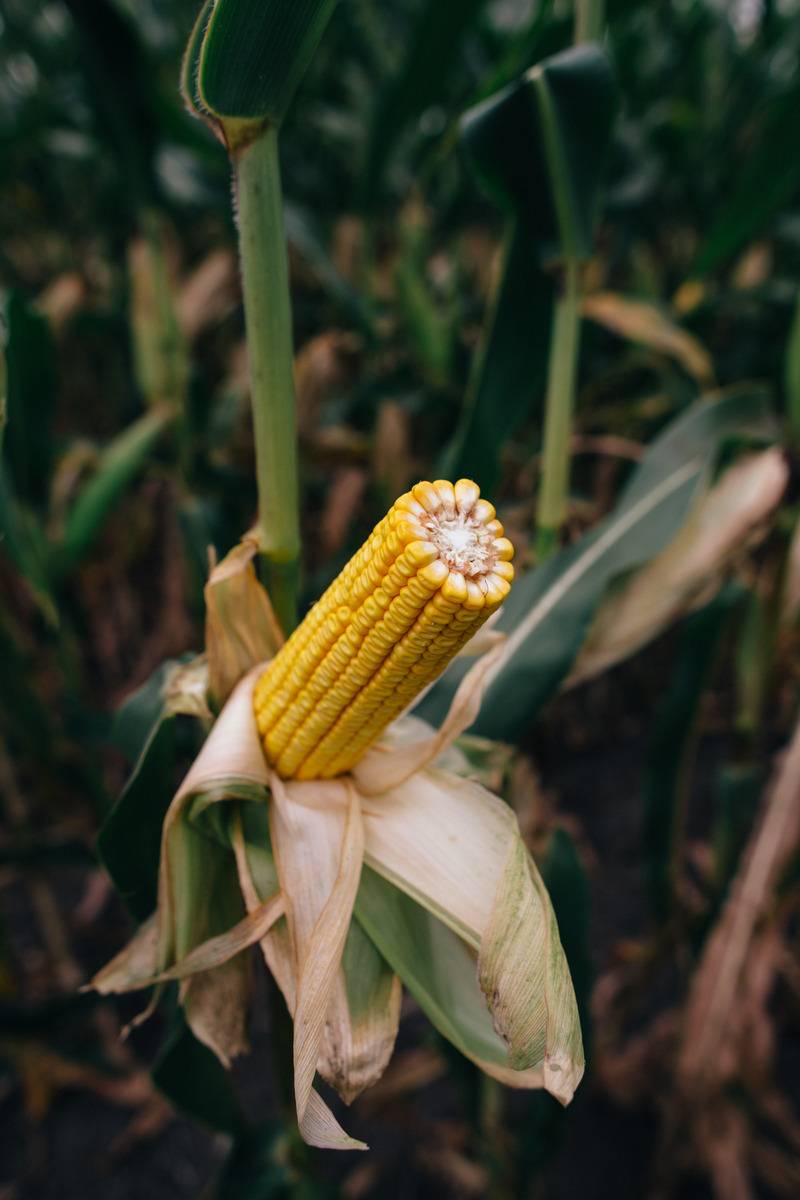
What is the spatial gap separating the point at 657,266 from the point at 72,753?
179 cm

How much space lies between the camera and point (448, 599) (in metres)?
0.39

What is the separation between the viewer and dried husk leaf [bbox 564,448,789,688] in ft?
2.72

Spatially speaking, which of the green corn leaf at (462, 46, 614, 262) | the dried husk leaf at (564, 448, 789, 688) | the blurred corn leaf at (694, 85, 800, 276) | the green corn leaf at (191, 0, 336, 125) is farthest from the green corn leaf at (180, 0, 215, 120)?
the blurred corn leaf at (694, 85, 800, 276)

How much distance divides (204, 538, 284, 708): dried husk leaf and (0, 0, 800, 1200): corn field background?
0.03m

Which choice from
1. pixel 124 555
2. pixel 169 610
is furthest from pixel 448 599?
pixel 124 555

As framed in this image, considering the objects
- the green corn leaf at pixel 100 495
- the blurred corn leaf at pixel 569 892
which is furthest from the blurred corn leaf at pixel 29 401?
the blurred corn leaf at pixel 569 892

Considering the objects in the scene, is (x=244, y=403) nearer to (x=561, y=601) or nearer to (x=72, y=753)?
(x=72, y=753)

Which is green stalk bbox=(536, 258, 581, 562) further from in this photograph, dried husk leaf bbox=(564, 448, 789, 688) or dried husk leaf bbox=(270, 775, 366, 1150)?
dried husk leaf bbox=(270, 775, 366, 1150)

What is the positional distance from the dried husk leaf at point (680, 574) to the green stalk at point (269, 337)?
0.41m

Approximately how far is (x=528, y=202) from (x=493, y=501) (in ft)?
1.67

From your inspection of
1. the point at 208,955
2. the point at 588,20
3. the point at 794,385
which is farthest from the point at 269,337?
the point at 794,385

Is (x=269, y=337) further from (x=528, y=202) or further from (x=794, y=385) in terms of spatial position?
(x=794, y=385)

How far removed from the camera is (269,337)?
18.7 inches

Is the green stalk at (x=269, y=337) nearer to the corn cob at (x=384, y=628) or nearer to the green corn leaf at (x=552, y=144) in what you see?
the corn cob at (x=384, y=628)
